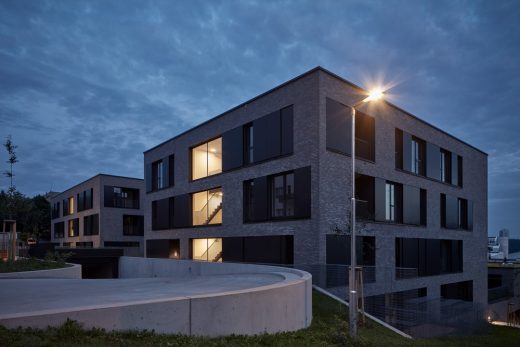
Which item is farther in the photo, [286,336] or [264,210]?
[264,210]

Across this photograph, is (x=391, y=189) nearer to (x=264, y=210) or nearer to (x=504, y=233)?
(x=264, y=210)

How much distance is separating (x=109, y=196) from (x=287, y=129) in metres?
32.9

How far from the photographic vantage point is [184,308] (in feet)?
26.7

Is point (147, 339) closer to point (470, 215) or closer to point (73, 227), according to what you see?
point (470, 215)

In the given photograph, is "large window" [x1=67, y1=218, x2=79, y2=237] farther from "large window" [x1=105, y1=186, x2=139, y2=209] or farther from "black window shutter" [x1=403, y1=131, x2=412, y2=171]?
"black window shutter" [x1=403, y1=131, x2=412, y2=171]

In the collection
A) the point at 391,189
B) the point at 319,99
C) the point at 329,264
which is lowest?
the point at 329,264

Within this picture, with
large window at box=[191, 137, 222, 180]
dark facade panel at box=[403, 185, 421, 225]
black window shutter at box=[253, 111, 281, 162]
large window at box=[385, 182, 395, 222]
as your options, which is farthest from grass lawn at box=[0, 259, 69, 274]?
dark facade panel at box=[403, 185, 421, 225]

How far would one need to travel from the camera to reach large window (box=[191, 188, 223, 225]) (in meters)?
29.2

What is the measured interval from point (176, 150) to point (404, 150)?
684 inches

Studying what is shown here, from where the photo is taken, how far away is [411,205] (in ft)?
88.6

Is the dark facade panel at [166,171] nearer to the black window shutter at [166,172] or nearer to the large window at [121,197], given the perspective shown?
the black window shutter at [166,172]

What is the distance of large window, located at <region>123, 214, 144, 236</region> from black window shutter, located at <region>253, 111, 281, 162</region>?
3061cm

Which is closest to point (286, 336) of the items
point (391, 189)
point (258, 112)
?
point (258, 112)

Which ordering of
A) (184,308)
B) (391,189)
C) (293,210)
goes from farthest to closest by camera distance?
(391,189)
(293,210)
(184,308)
